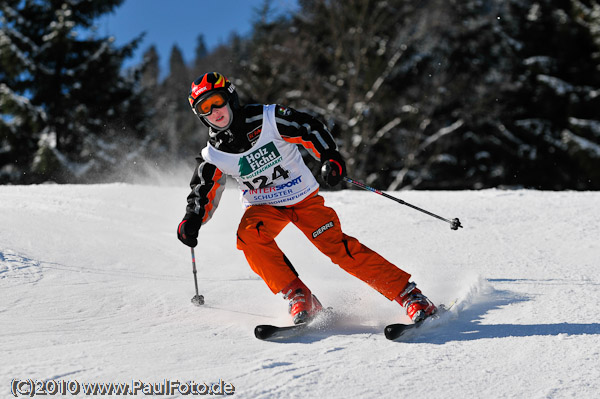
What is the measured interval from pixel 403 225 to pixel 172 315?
9.50 ft

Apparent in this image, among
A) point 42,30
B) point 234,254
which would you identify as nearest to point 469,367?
point 234,254

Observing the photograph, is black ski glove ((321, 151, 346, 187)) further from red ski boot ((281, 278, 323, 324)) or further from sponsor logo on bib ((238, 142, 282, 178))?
red ski boot ((281, 278, 323, 324))

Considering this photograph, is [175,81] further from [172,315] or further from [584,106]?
[172,315]

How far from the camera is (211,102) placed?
10.1 feet

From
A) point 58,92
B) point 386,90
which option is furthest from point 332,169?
point 58,92

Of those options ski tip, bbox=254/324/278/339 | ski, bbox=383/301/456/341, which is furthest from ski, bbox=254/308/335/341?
ski, bbox=383/301/456/341

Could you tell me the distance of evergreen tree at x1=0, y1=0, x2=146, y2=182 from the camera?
16.9 m

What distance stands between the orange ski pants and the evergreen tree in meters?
15.3

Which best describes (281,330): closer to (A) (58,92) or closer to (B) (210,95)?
(B) (210,95)

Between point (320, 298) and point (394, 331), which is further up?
point (320, 298)

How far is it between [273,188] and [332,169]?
0.41 meters

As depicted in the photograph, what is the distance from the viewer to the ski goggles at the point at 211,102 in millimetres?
3090

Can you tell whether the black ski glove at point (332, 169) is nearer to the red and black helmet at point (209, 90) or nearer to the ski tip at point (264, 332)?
the red and black helmet at point (209, 90)

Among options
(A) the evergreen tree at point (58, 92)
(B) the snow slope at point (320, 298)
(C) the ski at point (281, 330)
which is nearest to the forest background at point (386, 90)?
(A) the evergreen tree at point (58, 92)
